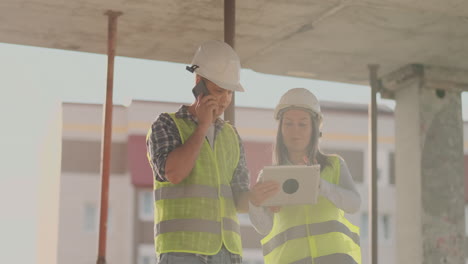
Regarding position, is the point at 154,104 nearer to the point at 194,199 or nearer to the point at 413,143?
the point at 413,143

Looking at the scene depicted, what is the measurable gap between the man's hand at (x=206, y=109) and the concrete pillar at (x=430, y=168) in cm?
584

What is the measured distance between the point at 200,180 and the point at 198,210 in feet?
0.43

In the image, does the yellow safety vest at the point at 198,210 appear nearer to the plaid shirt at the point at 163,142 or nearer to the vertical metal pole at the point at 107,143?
the plaid shirt at the point at 163,142

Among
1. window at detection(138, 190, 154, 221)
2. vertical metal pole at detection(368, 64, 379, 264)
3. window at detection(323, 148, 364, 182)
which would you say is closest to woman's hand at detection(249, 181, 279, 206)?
vertical metal pole at detection(368, 64, 379, 264)

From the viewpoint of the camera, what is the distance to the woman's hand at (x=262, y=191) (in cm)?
364

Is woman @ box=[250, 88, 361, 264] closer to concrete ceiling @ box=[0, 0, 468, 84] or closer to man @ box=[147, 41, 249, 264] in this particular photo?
man @ box=[147, 41, 249, 264]

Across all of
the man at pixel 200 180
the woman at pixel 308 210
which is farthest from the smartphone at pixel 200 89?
the woman at pixel 308 210

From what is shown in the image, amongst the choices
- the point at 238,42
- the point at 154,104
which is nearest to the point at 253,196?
the point at 238,42

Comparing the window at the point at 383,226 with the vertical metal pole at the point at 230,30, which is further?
the window at the point at 383,226

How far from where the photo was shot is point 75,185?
33625mm

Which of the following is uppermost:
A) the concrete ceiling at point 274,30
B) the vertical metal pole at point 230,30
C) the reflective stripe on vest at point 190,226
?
the concrete ceiling at point 274,30

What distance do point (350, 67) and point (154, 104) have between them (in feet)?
78.7

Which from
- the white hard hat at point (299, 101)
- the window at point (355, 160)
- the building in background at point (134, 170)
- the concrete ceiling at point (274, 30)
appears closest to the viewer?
the white hard hat at point (299, 101)

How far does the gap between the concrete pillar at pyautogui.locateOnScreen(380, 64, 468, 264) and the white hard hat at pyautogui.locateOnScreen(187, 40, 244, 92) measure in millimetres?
5557
